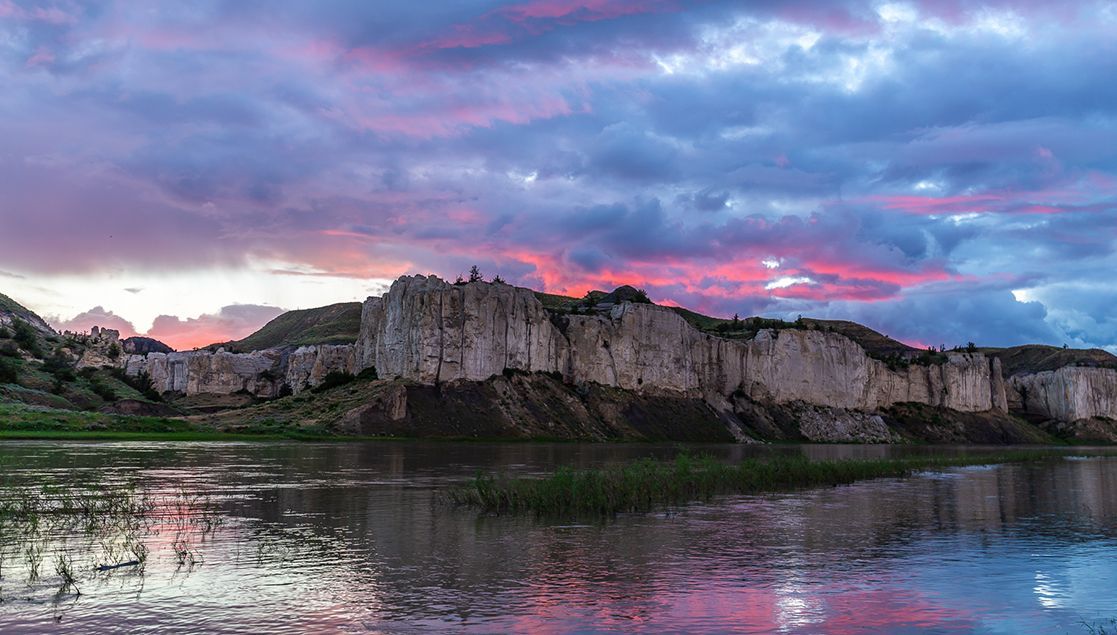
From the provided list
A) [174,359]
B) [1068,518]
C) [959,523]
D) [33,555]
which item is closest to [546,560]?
[33,555]

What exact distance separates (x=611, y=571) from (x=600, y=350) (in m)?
145

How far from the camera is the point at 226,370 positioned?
182000 mm

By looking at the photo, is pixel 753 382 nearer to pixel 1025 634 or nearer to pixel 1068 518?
pixel 1068 518

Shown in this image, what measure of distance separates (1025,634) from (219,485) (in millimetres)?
32861

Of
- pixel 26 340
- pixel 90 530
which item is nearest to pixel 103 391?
pixel 26 340

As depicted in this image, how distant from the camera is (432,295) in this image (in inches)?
5792

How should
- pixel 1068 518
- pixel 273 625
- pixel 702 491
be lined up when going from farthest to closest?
pixel 702 491, pixel 1068 518, pixel 273 625

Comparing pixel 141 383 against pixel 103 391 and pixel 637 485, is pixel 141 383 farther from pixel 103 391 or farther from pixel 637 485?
pixel 637 485

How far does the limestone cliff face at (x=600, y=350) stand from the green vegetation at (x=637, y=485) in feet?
323

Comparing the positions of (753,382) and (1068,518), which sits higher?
(753,382)

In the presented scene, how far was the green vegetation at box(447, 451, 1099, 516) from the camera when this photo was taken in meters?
30.1

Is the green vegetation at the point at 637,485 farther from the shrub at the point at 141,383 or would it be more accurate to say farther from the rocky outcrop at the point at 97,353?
the rocky outcrop at the point at 97,353

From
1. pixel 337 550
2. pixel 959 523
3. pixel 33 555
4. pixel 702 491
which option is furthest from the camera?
pixel 702 491

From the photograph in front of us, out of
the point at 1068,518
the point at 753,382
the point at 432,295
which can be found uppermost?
the point at 432,295
